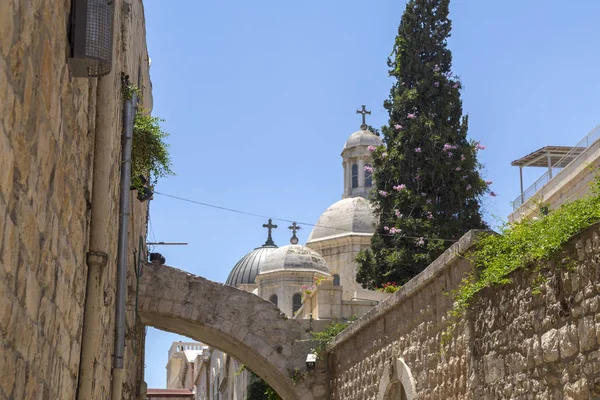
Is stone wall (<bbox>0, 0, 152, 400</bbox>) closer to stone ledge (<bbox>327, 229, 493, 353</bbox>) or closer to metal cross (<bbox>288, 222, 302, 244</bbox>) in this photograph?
stone ledge (<bbox>327, 229, 493, 353</bbox>)

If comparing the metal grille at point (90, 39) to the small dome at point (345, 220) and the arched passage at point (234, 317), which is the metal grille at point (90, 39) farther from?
the small dome at point (345, 220)

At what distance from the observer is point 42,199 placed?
175 inches

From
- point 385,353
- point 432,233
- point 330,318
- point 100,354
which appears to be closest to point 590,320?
point 100,354

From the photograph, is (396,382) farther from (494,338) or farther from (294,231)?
(294,231)

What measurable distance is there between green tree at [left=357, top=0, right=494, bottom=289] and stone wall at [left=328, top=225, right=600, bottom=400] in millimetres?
7932

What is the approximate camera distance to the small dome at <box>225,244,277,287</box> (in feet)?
142

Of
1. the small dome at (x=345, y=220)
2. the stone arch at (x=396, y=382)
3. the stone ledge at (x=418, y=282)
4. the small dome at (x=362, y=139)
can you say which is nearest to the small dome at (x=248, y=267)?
the small dome at (x=345, y=220)

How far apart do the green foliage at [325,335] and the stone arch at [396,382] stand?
10.5 ft

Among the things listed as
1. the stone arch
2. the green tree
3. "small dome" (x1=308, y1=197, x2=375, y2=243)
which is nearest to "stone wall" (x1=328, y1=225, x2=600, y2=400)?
the stone arch

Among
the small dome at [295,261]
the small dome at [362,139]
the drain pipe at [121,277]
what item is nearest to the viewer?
the drain pipe at [121,277]

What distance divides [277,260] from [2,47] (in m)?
31.7

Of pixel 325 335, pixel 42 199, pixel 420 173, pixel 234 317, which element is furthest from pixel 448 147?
pixel 42 199

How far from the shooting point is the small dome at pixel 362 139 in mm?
40250

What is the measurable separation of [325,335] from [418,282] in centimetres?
521
